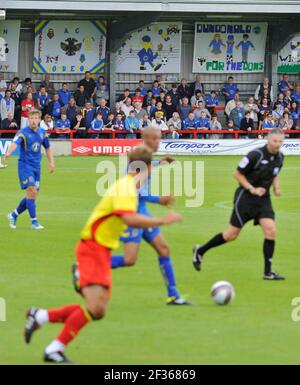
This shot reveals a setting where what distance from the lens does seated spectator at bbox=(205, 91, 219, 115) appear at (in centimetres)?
4091

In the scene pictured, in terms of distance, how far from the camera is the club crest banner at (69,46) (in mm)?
41156

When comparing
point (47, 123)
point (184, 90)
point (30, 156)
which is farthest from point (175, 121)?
point (30, 156)

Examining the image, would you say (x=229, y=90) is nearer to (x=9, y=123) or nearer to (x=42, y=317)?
(x=9, y=123)

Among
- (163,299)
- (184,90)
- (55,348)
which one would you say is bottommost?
(163,299)

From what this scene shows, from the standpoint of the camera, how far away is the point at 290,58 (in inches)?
1788

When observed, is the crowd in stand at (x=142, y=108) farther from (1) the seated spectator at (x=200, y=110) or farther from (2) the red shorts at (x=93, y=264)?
(2) the red shorts at (x=93, y=264)

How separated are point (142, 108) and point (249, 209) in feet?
85.7

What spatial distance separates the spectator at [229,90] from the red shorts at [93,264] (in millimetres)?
33653

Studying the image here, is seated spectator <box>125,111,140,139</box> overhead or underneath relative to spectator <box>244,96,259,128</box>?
underneath

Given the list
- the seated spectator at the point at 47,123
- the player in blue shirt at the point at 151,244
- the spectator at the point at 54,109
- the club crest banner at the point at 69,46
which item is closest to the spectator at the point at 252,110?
the club crest banner at the point at 69,46

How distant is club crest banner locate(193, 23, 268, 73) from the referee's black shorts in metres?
31.0

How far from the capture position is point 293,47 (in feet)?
149

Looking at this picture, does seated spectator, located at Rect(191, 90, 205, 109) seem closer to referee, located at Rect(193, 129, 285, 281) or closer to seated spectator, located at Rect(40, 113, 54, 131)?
seated spectator, located at Rect(40, 113, 54, 131)

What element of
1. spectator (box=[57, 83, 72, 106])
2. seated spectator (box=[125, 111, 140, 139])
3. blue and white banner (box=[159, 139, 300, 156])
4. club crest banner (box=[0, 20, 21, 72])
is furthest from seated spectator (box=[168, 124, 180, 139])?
club crest banner (box=[0, 20, 21, 72])
